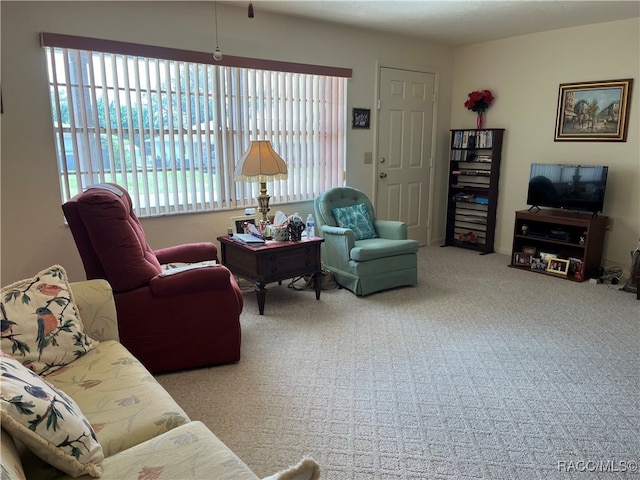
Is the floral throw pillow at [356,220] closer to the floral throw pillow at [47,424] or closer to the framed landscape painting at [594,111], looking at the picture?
the framed landscape painting at [594,111]

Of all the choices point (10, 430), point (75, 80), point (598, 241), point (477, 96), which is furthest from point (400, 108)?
point (10, 430)

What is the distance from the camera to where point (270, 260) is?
3.42 meters

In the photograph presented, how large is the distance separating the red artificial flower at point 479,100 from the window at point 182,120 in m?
1.66

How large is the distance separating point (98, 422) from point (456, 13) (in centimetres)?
407

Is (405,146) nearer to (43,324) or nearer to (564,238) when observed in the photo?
(564,238)

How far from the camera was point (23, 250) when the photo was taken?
3.15 meters

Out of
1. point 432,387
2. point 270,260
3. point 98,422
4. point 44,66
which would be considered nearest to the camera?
point 98,422

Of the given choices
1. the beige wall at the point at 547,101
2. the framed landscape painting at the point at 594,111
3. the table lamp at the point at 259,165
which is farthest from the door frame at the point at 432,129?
the table lamp at the point at 259,165

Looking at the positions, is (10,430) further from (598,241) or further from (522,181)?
(522,181)

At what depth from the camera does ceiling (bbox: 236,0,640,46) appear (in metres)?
3.67

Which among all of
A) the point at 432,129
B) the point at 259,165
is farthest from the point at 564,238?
the point at 259,165

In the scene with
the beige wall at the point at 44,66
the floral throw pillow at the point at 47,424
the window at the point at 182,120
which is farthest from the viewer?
the window at the point at 182,120

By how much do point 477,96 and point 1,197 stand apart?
475 cm

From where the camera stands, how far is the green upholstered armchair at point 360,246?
12.7 feet
